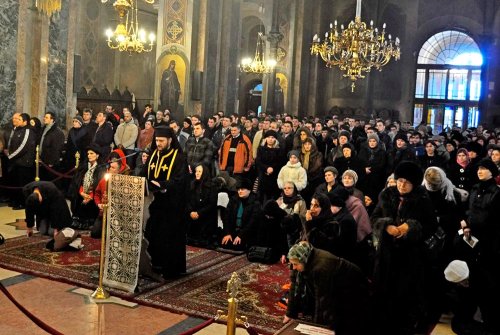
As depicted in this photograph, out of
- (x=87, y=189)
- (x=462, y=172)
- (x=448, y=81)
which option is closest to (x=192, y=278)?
(x=87, y=189)

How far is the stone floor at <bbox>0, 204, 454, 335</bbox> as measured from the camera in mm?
5773

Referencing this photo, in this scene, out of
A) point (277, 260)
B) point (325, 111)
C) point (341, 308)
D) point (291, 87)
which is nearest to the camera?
point (341, 308)

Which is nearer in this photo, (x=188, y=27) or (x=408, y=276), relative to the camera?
(x=408, y=276)

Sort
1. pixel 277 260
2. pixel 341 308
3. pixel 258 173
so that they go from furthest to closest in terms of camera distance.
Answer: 1. pixel 258 173
2. pixel 277 260
3. pixel 341 308

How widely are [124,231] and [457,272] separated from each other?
11.4 ft

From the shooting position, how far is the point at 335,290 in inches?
183

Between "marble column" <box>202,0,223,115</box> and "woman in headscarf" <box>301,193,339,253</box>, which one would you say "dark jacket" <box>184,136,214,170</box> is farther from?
"marble column" <box>202,0,223,115</box>

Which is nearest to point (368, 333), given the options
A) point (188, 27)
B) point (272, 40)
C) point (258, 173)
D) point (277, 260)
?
point (277, 260)

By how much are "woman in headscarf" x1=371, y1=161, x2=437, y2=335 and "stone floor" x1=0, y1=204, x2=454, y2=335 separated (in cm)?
89

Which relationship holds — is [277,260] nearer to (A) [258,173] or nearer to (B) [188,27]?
(A) [258,173]

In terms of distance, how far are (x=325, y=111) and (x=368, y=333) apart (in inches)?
987

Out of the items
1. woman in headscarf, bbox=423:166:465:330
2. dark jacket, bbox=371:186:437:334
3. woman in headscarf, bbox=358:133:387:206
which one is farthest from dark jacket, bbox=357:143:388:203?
dark jacket, bbox=371:186:437:334

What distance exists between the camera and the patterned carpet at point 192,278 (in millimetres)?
6559

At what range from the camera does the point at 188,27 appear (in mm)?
18047
